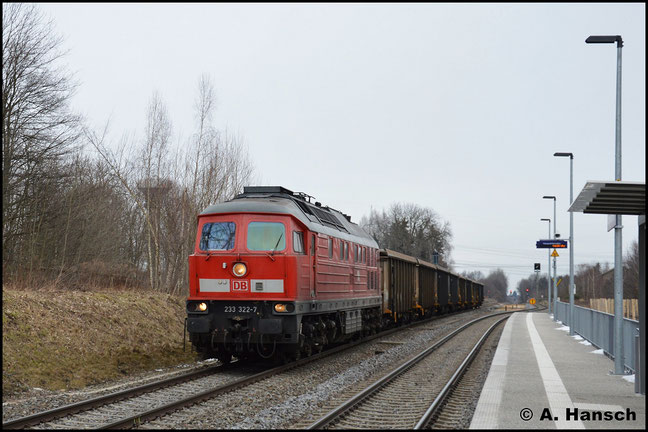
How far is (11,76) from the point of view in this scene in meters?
19.3

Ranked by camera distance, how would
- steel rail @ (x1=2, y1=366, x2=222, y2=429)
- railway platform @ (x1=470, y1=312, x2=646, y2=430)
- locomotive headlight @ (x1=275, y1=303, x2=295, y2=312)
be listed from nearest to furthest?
steel rail @ (x1=2, y1=366, x2=222, y2=429) < railway platform @ (x1=470, y1=312, x2=646, y2=430) < locomotive headlight @ (x1=275, y1=303, x2=295, y2=312)

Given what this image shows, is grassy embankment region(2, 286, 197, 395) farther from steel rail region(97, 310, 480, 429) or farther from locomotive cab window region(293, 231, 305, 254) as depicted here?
locomotive cab window region(293, 231, 305, 254)

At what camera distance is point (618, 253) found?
1339cm

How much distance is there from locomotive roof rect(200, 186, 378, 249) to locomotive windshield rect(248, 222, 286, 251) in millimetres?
→ 289

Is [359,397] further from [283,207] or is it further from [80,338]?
[80,338]

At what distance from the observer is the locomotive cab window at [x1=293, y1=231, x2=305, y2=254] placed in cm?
1388

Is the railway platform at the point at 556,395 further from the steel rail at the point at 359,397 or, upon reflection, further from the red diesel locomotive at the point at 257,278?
the red diesel locomotive at the point at 257,278

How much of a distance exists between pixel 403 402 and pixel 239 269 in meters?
4.68

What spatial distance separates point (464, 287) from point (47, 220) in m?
43.7

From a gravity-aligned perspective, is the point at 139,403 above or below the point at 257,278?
below

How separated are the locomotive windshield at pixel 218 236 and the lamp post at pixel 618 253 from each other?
7597 mm

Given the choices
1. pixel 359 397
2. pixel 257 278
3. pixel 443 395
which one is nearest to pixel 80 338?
pixel 257 278

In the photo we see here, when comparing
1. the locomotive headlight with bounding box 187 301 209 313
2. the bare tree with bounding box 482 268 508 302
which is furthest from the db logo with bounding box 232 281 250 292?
the bare tree with bounding box 482 268 508 302

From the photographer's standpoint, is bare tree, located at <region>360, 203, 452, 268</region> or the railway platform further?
bare tree, located at <region>360, 203, 452, 268</region>
